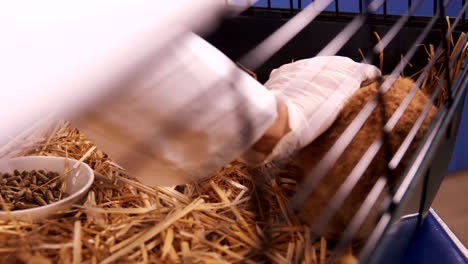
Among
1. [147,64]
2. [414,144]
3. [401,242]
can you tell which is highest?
[147,64]

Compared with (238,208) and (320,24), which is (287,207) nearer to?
(238,208)

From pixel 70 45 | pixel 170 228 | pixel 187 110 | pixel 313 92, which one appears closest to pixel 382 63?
pixel 313 92

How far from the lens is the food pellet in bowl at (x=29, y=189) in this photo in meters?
0.86

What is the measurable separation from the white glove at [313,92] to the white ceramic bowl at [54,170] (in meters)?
0.29

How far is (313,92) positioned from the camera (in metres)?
0.71

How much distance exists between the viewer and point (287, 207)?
784mm

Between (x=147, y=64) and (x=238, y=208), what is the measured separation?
0.37 m

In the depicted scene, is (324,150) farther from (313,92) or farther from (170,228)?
(170,228)

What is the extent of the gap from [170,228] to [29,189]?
0.24m

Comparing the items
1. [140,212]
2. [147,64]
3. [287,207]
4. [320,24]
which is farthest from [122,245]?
[320,24]

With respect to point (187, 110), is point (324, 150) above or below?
below

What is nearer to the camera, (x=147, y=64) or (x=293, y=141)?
(x=147, y=64)

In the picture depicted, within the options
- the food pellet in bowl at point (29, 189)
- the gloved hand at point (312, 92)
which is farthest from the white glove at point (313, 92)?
the food pellet in bowl at point (29, 189)

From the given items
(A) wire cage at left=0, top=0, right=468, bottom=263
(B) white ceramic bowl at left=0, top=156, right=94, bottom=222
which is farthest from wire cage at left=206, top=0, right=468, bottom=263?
(B) white ceramic bowl at left=0, top=156, right=94, bottom=222
